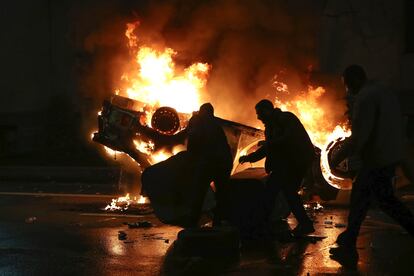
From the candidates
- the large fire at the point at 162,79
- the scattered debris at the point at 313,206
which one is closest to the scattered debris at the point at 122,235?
the scattered debris at the point at 313,206

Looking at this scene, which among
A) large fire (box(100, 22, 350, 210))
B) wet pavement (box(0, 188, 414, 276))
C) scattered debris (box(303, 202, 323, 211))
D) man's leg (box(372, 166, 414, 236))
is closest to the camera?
wet pavement (box(0, 188, 414, 276))

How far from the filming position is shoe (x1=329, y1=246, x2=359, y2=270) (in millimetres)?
7332

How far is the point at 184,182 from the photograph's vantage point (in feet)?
29.6

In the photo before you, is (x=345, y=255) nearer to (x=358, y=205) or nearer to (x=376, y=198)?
(x=358, y=205)

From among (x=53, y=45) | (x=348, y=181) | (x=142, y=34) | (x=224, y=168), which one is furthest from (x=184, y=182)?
(x=53, y=45)

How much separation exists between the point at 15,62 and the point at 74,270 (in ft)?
60.6

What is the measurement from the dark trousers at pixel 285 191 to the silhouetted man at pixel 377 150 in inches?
49.2

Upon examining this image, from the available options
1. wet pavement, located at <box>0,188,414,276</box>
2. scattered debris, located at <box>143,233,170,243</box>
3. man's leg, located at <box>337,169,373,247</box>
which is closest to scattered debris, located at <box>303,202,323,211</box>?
wet pavement, located at <box>0,188,414,276</box>

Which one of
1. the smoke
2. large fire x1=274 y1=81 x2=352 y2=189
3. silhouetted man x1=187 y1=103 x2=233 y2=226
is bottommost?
silhouetted man x1=187 y1=103 x2=233 y2=226

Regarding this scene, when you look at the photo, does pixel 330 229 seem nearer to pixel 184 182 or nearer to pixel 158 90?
pixel 184 182

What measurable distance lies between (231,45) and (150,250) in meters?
8.35

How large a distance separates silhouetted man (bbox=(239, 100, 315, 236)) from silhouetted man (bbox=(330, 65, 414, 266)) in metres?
1.27

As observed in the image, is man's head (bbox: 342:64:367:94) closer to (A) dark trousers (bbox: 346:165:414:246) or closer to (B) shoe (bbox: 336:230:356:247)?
Result: (A) dark trousers (bbox: 346:165:414:246)

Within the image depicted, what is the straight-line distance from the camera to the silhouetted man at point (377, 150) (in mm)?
7496
